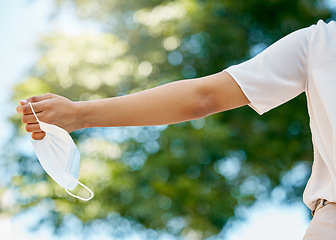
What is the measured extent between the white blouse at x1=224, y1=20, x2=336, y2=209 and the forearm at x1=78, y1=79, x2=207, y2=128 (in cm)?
8

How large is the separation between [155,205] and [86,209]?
32.0 inches

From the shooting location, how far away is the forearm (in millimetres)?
883

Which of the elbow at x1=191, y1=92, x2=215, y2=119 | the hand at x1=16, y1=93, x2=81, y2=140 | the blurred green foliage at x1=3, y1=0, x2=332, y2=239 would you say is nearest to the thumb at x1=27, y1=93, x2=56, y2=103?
the hand at x1=16, y1=93, x2=81, y2=140

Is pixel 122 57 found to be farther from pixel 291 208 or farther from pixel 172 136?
pixel 291 208

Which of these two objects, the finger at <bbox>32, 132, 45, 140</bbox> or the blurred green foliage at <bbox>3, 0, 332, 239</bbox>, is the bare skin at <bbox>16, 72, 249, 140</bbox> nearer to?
the finger at <bbox>32, 132, 45, 140</bbox>

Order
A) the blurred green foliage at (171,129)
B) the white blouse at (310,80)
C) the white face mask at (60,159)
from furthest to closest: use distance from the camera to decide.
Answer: the blurred green foliage at (171,129) < the white face mask at (60,159) < the white blouse at (310,80)

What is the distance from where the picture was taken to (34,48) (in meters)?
5.71

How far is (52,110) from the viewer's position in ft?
2.97

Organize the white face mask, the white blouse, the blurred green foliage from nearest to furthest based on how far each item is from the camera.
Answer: the white blouse
the white face mask
the blurred green foliage

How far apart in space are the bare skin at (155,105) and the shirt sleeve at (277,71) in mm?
17

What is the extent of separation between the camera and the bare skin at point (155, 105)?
34.8 inches

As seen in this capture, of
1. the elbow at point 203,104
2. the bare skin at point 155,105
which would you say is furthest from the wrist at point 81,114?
the elbow at point 203,104

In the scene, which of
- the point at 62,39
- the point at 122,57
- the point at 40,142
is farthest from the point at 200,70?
the point at 40,142

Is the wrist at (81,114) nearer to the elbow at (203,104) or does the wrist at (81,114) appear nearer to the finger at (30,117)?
the finger at (30,117)
